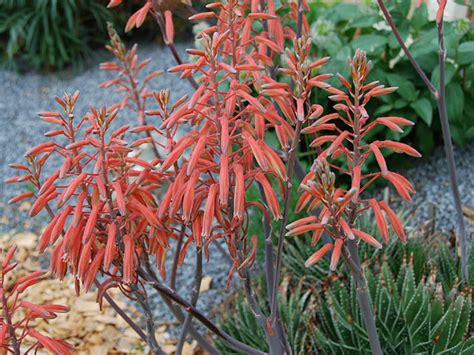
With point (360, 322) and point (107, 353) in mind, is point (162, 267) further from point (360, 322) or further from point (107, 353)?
point (107, 353)

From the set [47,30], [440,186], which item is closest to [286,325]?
[440,186]

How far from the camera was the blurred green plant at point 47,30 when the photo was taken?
634 centimetres

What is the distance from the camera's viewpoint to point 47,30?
20.7 feet

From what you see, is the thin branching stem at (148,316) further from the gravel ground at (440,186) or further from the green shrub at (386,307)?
the gravel ground at (440,186)

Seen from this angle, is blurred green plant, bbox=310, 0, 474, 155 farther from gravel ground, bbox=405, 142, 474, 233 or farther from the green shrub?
the green shrub

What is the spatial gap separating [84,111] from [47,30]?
1210 mm

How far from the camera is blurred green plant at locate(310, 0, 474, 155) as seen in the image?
10.8ft

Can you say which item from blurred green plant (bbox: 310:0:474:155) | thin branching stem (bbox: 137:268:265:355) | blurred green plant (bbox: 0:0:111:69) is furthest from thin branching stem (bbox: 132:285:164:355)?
blurred green plant (bbox: 0:0:111:69)

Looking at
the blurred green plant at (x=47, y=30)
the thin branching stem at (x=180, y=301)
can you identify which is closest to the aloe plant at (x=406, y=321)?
the thin branching stem at (x=180, y=301)

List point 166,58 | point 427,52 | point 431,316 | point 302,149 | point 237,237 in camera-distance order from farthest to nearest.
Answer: point 166,58, point 302,149, point 427,52, point 431,316, point 237,237

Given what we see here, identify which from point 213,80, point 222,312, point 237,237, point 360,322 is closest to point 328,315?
point 360,322

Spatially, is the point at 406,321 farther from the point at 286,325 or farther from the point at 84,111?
the point at 84,111

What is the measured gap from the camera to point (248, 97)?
1.41 metres

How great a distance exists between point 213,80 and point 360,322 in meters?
1.16
